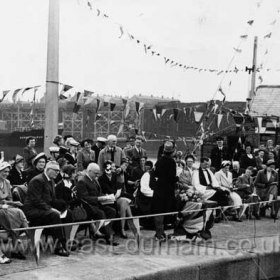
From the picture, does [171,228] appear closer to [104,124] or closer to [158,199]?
[158,199]

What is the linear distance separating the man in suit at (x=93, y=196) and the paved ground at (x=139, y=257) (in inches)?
10.3

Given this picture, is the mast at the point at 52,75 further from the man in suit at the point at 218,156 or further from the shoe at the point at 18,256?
the man in suit at the point at 218,156

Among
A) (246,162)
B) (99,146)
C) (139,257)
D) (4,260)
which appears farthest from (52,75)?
(246,162)

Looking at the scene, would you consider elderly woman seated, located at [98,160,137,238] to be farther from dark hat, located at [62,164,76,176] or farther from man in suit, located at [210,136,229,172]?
man in suit, located at [210,136,229,172]

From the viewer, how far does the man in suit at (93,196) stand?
7.73 meters

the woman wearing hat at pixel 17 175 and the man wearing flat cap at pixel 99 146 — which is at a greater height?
the man wearing flat cap at pixel 99 146

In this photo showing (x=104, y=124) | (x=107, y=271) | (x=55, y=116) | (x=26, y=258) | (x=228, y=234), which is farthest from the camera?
(x=104, y=124)

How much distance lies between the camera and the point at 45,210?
6910 mm

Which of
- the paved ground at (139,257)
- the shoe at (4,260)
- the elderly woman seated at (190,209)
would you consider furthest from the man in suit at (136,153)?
the shoe at (4,260)

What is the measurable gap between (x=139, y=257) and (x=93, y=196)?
132cm

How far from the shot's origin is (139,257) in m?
6.97

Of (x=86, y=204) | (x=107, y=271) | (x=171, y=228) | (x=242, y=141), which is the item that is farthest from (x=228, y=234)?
(x=242, y=141)

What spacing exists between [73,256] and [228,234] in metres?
3.30

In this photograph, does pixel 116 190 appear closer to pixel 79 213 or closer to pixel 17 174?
pixel 79 213
